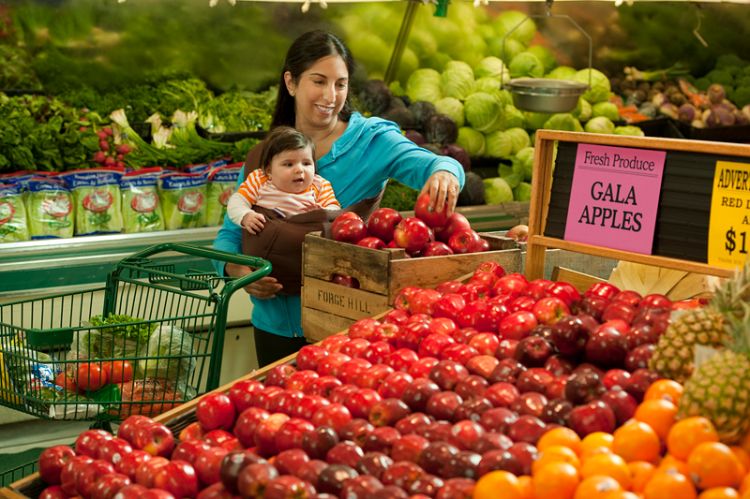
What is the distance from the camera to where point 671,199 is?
8.44ft

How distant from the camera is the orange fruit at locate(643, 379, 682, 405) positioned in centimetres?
192

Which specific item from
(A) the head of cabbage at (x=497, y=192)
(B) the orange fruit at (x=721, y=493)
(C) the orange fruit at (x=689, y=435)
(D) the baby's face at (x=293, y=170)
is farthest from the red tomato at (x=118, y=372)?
(A) the head of cabbage at (x=497, y=192)

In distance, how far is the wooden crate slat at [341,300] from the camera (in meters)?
2.95

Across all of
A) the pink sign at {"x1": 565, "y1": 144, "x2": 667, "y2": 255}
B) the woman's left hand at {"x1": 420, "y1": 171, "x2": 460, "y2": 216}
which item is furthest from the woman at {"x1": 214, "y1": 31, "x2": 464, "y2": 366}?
the pink sign at {"x1": 565, "y1": 144, "x2": 667, "y2": 255}

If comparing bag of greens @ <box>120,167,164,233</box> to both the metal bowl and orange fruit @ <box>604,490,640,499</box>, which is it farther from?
orange fruit @ <box>604,490,640,499</box>

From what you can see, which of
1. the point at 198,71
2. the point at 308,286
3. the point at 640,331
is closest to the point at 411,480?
the point at 640,331

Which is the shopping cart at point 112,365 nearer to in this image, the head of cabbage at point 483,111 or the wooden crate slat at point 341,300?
the wooden crate slat at point 341,300

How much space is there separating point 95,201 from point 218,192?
0.71 meters

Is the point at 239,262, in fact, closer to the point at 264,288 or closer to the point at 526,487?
the point at 264,288

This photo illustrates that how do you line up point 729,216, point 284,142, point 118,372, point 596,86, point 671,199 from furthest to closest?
point 596,86 → point 284,142 → point 118,372 → point 671,199 → point 729,216

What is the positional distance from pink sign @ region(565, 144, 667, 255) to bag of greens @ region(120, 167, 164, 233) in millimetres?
3137

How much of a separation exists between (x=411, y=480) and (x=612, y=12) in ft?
20.8

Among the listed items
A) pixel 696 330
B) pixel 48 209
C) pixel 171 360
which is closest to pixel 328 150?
pixel 171 360

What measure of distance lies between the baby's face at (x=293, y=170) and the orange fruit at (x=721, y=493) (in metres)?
2.32
